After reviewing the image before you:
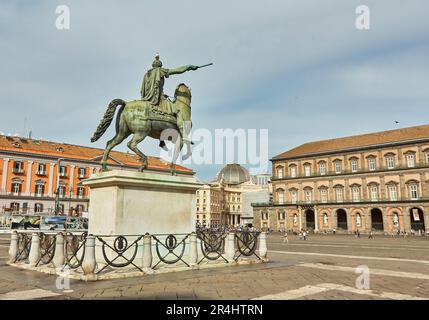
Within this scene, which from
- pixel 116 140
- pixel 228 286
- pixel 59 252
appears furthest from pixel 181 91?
pixel 228 286

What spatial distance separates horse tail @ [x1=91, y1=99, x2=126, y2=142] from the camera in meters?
10.6

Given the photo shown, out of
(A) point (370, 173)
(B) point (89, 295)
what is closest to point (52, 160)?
(A) point (370, 173)

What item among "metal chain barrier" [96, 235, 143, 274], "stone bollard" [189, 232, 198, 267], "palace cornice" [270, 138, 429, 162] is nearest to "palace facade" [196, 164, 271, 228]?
"palace cornice" [270, 138, 429, 162]

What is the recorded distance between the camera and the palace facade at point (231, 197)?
103 meters

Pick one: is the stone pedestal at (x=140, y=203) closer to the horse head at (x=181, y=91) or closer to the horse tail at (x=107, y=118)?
the horse tail at (x=107, y=118)

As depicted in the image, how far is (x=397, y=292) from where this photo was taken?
7.11 m

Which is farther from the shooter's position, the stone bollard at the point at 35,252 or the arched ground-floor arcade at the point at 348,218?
the arched ground-floor arcade at the point at 348,218

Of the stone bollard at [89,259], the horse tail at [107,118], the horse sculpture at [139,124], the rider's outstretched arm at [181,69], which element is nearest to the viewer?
the stone bollard at [89,259]

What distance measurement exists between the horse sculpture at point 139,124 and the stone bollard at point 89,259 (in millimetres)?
3041

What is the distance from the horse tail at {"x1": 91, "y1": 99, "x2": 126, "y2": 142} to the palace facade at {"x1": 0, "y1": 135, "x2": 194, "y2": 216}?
50.6 metres

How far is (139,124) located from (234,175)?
139 m

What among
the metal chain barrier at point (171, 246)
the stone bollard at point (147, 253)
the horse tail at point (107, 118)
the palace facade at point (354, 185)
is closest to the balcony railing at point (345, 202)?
the palace facade at point (354, 185)
